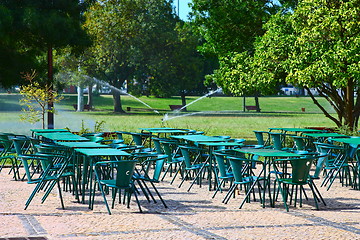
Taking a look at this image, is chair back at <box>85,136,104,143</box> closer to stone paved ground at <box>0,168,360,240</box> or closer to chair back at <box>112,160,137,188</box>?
stone paved ground at <box>0,168,360,240</box>

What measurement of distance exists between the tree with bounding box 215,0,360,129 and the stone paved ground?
8179mm

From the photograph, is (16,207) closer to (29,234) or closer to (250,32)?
(29,234)

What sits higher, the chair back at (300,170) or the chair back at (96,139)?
the chair back at (96,139)

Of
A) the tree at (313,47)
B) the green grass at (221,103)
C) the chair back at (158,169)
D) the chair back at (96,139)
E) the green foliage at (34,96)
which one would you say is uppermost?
the tree at (313,47)

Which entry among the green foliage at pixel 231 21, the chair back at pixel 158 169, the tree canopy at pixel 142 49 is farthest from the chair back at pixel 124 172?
the tree canopy at pixel 142 49

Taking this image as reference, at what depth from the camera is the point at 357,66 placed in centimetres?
1752

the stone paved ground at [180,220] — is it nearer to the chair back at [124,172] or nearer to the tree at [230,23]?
the chair back at [124,172]

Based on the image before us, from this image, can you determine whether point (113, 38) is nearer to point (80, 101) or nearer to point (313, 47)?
point (80, 101)

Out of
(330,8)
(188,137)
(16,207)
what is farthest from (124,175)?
(330,8)

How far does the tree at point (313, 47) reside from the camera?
1788 cm

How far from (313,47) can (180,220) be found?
11.5 metres

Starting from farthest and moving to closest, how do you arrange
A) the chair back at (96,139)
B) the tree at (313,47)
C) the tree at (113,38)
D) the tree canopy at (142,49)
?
the tree canopy at (142,49) → the tree at (113,38) → the tree at (313,47) → the chair back at (96,139)

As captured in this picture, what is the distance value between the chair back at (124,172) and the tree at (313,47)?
10421 millimetres

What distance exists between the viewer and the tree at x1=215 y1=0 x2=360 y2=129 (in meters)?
17.9
